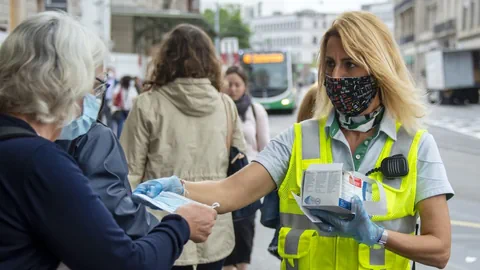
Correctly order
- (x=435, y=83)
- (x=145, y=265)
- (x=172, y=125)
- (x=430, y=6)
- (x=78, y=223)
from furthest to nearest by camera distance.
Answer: (x=430, y=6) < (x=435, y=83) < (x=172, y=125) < (x=145, y=265) < (x=78, y=223)

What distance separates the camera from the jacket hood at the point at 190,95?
4.37 m

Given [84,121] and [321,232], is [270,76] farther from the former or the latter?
[84,121]

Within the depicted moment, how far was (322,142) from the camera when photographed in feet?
8.98

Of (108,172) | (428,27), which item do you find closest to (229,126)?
(108,172)

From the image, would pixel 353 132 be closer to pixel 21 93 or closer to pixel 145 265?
pixel 145 265

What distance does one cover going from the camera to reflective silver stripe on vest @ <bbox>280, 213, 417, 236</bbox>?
8.45 ft

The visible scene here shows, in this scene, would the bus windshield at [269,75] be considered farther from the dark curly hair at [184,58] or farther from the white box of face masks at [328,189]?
the white box of face masks at [328,189]

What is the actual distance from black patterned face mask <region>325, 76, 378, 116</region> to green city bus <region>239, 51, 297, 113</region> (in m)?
28.9

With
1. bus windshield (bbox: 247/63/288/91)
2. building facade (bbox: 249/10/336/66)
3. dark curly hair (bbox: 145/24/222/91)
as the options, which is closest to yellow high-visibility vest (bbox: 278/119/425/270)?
dark curly hair (bbox: 145/24/222/91)

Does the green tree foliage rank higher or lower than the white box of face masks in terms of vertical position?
higher

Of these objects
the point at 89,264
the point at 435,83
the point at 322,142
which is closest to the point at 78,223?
the point at 89,264

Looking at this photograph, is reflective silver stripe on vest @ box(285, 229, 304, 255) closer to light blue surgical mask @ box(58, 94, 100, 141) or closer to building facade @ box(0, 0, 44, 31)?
light blue surgical mask @ box(58, 94, 100, 141)

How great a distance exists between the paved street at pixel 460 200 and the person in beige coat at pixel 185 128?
4.45 feet

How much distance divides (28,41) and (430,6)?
76219 mm
